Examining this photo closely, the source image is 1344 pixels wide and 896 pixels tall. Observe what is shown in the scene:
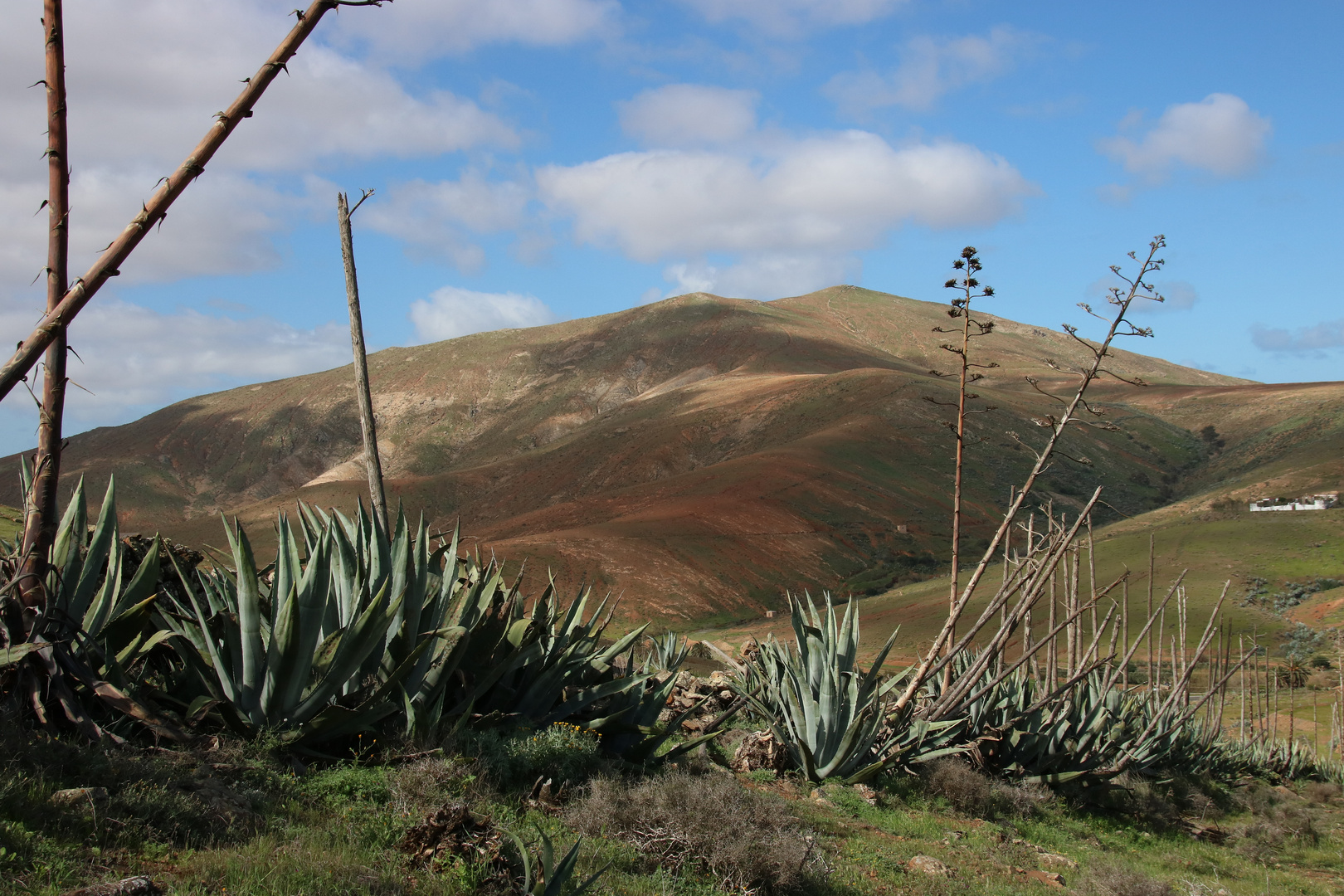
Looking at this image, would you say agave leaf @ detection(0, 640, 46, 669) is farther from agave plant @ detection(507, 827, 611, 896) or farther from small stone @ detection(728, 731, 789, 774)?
small stone @ detection(728, 731, 789, 774)

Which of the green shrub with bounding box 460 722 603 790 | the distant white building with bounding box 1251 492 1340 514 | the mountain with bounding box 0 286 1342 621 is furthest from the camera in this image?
the distant white building with bounding box 1251 492 1340 514

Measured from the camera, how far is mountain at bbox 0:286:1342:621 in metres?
45.3

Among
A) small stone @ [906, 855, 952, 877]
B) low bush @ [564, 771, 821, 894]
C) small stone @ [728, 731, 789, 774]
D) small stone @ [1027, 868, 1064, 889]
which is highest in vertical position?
low bush @ [564, 771, 821, 894]

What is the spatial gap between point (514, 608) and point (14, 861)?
3.46m

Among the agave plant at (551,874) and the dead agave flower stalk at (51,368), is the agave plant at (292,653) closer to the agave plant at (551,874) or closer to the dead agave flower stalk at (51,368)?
the dead agave flower stalk at (51,368)

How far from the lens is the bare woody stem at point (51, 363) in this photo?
4.39m

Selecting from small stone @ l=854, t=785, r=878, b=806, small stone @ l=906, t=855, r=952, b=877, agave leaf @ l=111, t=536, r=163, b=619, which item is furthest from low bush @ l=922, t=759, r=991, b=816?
agave leaf @ l=111, t=536, r=163, b=619

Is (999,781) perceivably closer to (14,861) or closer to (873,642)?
(14,861)

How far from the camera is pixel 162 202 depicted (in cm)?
388

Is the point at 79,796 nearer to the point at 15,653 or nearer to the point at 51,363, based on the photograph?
the point at 15,653

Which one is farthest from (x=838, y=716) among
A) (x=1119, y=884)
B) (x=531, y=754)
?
(x=531, y=754)

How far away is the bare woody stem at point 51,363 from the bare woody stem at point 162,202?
2.12 feet

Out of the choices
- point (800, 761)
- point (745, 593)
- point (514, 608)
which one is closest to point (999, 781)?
point (800, 761)

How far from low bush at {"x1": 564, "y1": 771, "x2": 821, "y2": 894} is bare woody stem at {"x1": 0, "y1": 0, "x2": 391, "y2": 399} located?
131 inches
